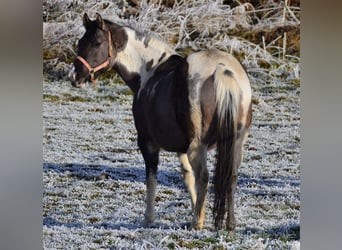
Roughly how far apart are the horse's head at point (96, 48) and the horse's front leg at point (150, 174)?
24.5 inches

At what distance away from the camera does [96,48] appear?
4.55m

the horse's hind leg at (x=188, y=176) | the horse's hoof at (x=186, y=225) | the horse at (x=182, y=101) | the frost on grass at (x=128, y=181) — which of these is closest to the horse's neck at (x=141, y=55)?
the horse at (x=182, y=101)

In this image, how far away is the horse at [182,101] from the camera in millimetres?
4332

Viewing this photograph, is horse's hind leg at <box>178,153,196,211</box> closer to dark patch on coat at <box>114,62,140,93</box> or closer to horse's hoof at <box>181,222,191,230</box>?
horse's hoof at <box>181,222,191,230</box>

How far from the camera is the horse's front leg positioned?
14.6 feet

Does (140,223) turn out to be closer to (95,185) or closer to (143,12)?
(95,185)

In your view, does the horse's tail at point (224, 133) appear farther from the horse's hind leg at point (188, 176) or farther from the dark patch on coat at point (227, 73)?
the horse's hind leg at point (188, 176)

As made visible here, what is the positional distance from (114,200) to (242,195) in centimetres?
91

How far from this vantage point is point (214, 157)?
14.3 feet

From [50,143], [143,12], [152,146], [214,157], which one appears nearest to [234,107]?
[214,157]

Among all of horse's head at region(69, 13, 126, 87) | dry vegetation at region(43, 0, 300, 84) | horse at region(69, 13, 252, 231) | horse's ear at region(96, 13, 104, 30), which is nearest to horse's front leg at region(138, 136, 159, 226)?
horse at region(69, 13, 252, 231)

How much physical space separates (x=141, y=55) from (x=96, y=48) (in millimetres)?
328

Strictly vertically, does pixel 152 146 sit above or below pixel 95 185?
above

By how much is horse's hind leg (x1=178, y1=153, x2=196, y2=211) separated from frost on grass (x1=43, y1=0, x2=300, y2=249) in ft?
0.14
